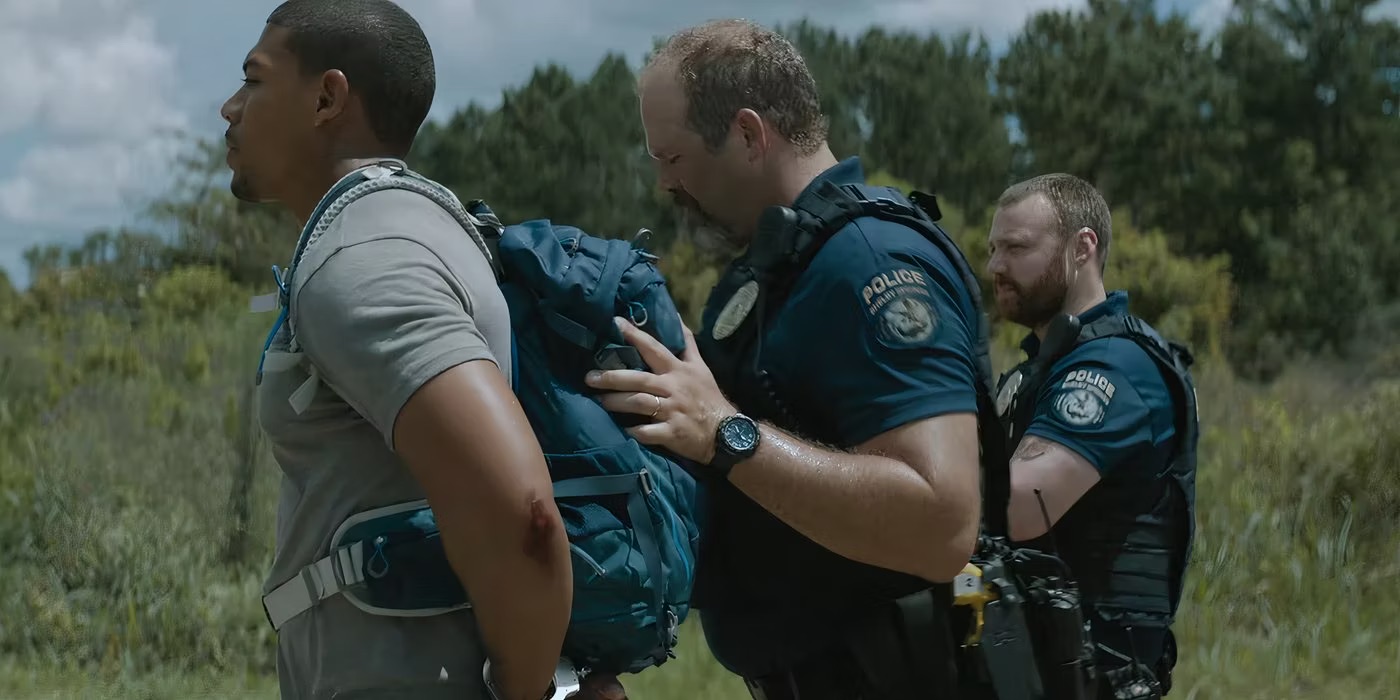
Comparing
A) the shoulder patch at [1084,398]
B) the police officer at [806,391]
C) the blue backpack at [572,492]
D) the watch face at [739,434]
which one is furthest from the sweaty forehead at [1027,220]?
the blue backpack at [572,492]

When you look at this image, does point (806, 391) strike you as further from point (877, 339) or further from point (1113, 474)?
point (1113, 474)

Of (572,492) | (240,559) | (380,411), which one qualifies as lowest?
(240,559)

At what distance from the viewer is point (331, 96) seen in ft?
6.56

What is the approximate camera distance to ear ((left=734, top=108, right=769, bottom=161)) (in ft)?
7.95

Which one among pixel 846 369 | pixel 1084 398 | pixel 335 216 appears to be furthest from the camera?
pixel 1084 398

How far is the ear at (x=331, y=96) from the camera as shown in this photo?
6.54 feet

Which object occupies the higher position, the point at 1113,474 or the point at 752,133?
the point at 752,133

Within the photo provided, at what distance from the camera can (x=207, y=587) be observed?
22.6 feet

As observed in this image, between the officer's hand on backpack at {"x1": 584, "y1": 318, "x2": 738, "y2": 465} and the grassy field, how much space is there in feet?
12.6

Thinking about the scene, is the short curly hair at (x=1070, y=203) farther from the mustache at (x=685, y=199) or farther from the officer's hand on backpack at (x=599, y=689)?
the officer's hand on backpack at (x=599, y=689)

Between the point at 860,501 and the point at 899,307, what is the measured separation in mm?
291

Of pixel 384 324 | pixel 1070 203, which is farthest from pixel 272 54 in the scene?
pixel 1070 203

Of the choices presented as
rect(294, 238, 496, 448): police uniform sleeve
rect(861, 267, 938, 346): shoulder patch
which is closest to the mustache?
rect(861, 267, 938, 346): shoulder patch

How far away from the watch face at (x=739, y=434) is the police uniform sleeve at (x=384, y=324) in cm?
46
